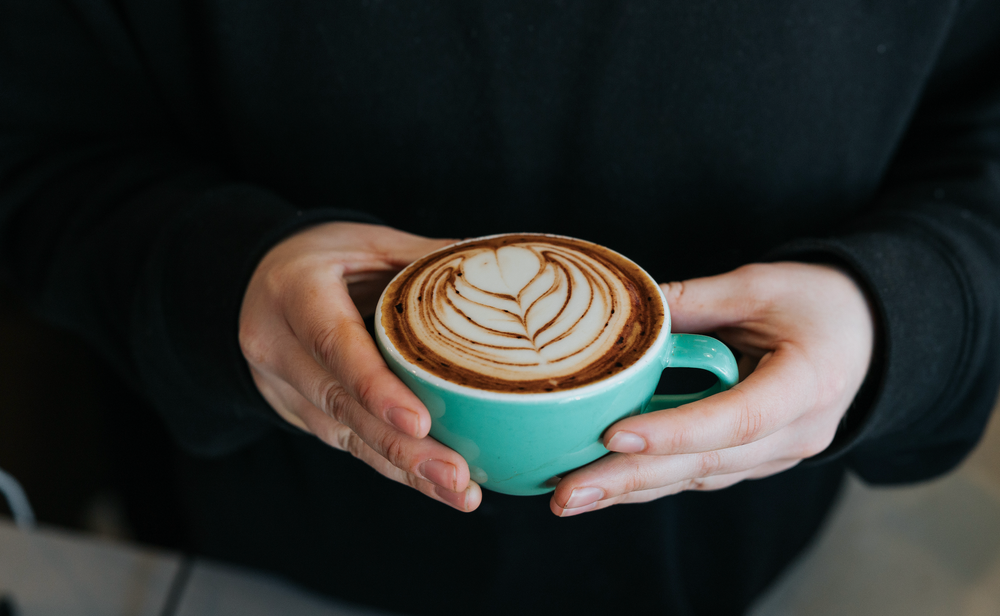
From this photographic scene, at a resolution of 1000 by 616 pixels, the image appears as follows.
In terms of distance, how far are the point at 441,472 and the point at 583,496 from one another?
0.13 m

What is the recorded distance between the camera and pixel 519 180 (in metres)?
0.89

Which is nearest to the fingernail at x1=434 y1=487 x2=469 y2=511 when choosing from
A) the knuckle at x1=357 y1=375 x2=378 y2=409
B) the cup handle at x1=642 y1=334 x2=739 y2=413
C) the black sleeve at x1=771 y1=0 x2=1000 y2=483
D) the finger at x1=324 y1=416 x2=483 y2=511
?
the finger at x1=324 y1=416 x2=483 y2=511

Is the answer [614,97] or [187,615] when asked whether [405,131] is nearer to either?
[614,97]

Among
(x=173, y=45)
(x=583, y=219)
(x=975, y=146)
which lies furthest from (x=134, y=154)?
(x=975, y=146)

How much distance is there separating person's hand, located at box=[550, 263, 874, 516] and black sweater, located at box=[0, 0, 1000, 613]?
0.06 m

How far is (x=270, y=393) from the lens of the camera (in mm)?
728

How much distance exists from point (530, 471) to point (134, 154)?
2.85 feet

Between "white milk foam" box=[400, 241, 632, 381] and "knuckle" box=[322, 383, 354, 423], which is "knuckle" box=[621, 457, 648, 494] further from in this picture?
"knuckle" box=[322, 383, 354, 423]

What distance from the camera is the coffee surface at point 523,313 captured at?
514mm

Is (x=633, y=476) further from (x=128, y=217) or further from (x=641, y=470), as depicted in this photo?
(x=128, y=217)

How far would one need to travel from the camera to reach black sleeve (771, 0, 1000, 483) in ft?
2.23

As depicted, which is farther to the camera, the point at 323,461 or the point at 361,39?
the point at 323,461

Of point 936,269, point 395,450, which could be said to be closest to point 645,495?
point 395,450

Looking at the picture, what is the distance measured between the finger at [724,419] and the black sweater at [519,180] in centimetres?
18
